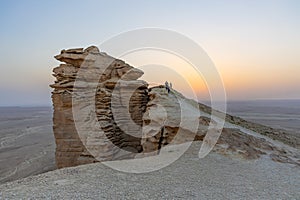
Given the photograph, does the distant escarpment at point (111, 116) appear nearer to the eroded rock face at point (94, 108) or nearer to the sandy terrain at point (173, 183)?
the eroded rock face at point (94, 108)

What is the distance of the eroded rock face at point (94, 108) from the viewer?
54.2 feet

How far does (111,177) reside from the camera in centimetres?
909

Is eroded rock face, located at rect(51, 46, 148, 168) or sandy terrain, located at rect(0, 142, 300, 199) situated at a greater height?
eroded rock face, located at rect(51, 46, 148, 168)

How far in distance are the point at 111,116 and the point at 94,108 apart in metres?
1.25

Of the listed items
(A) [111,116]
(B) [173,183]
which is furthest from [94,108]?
(B) [173,183]

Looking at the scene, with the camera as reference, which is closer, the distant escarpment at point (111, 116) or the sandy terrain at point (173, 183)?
the sandy terrain at point (173, 183)

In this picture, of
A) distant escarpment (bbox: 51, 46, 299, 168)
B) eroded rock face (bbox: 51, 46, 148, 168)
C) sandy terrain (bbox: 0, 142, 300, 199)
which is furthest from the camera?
eroded rock face (bbox: 51, 46, 148, 168)

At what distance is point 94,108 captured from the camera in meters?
17.1

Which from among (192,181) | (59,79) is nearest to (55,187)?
(192,181)

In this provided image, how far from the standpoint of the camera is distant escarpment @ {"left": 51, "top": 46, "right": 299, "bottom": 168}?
49.6 ft

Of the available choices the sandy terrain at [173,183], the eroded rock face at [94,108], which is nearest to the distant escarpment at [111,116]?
the eroded rock face at [94,108]

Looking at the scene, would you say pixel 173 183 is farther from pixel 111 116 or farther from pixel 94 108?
pixel 94 108

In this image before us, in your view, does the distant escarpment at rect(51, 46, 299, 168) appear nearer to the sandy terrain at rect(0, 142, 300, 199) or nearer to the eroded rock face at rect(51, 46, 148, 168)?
the eroded rock face at rect(51, 46, 148, 168)

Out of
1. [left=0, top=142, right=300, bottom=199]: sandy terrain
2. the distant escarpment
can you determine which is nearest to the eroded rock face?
the distant escarpment
